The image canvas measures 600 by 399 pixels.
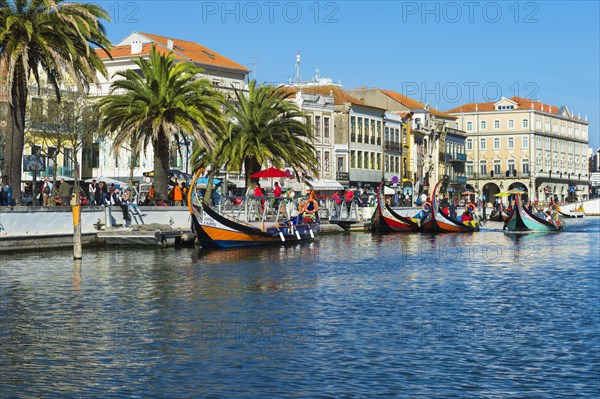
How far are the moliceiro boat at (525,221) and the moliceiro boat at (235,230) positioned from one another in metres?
22.9

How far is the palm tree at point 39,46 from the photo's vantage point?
42806 millimetres

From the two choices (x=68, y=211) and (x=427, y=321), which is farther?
(x=68, y=211)

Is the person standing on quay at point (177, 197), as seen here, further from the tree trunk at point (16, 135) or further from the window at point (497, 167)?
the window at point (497, 167)

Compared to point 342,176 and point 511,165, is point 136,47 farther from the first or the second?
point 511,165

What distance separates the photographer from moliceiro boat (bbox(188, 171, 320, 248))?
151 feet

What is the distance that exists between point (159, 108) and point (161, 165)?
3193 mm

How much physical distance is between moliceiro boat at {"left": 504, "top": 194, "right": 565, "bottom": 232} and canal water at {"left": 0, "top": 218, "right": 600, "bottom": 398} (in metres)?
32.5

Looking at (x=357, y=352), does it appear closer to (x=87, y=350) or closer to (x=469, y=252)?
(x=87, y=350)

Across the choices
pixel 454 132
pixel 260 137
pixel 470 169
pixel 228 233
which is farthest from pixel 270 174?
pixel 470 169

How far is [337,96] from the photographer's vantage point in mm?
107812

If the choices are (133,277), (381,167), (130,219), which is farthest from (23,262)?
(381,167)

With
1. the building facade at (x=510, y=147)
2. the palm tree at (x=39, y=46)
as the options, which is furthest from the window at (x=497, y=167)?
the palm tree at (x=39, y=46)

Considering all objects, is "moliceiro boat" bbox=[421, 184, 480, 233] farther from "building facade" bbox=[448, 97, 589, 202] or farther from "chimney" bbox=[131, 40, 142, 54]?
"building facade" bbox=[448, 97, 589, 202]

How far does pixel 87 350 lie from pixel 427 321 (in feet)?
26.0
